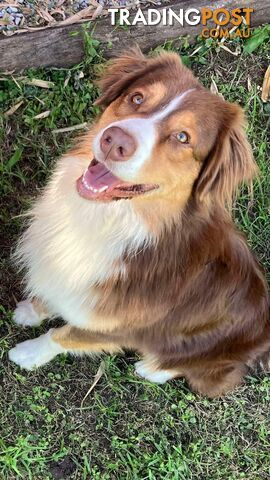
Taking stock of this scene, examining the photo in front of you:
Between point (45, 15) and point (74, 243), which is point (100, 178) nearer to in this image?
point (74, 243)

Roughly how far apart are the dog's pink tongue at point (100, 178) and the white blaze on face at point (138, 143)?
13 centimetres

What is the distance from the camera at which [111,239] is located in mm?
2783

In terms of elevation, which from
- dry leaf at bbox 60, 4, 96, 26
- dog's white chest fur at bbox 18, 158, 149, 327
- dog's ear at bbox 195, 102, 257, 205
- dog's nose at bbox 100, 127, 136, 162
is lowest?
dog's white chest fur at bbox 18, 158, 149, 327

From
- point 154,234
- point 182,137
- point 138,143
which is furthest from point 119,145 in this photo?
point 154,234

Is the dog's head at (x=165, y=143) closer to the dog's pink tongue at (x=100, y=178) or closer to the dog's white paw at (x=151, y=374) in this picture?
the dog's pink tongue at (x=100, y=178)

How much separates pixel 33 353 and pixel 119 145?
5.91 ft

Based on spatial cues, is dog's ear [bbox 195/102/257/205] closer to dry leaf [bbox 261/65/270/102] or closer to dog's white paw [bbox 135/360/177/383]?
dog's white paw [bbox 135/360/177/383]

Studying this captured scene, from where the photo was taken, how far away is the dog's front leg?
3262mm

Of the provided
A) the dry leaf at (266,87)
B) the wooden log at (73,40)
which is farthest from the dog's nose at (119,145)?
the dry leaf at (266,87)

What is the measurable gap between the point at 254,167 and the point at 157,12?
181cm

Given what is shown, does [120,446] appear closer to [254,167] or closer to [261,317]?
[261,317]

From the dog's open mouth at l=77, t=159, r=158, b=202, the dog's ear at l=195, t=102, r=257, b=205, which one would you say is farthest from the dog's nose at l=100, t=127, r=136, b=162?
the dog's ear at l=195, t=102, r=257, b=205

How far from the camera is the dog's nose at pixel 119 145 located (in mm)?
2316

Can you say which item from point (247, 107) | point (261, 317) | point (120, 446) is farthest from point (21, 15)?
point (120, 446)
